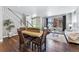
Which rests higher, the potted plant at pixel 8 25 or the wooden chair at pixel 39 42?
the potted plant at pixel 8 25

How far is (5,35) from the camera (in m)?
Answer: 2.05

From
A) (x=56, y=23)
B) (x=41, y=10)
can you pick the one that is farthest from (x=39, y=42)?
(x=41, y=10)

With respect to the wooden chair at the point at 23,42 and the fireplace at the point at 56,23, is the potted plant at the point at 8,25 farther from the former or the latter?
the fireplace at the point at 56,23

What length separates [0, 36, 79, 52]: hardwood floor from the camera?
6.79ft

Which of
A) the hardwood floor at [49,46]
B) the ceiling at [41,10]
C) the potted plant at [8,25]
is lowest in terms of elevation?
the hardwood floor at [49,46]

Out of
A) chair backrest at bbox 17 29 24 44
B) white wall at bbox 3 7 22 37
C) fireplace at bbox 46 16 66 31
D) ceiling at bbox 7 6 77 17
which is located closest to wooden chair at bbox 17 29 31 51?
chair backrest at bbox 17 29 24 44

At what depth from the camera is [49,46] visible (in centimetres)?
210

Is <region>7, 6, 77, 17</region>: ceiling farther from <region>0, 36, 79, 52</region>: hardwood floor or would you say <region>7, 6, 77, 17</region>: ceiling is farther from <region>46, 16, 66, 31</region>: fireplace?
<region>0, 36, 79, 52</region>: hardwood floor

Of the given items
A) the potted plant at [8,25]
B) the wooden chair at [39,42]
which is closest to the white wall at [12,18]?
the potted plant at [8,25]

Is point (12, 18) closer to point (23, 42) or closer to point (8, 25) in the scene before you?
point (8, 25)

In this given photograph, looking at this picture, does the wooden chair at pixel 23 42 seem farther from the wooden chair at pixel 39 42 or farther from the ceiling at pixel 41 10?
the ceiling at pixel 41 10

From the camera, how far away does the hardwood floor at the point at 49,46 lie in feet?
6.79
